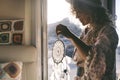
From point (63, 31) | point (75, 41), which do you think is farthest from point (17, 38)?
point (75, 41)

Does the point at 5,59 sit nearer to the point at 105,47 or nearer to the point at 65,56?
the point at 65,56

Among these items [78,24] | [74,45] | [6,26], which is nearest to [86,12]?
[78,24]

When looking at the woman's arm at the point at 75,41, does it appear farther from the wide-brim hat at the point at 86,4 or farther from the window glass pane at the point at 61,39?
the wide-brim hat at the point at 86,4

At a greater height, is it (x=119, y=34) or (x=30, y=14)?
(x=30, y=14)

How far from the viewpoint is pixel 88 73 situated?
8.24ft

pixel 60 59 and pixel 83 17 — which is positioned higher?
pixel 83 17

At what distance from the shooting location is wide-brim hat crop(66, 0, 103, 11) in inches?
95.8

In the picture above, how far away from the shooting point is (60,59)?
310 centimetres

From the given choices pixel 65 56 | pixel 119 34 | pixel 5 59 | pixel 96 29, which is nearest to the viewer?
pixel 119 34

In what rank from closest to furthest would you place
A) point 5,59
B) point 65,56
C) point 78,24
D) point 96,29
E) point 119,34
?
point 119,34
point 96,29
point 78,24
point 65,56
point 5,59

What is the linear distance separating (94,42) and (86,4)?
1.38ft

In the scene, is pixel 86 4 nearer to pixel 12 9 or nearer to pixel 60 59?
pixel 60 59

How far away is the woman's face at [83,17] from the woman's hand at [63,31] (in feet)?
0.80

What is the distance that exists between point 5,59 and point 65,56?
0.85 metres
